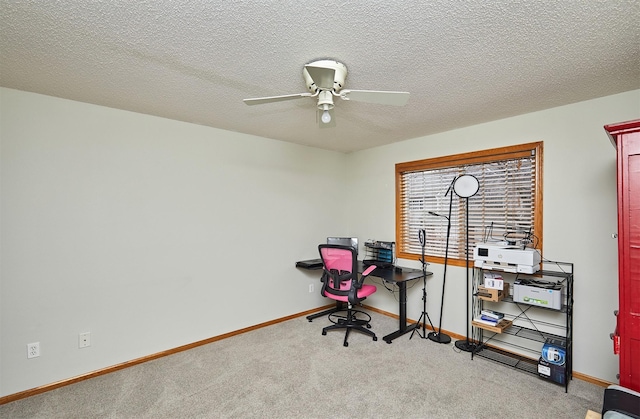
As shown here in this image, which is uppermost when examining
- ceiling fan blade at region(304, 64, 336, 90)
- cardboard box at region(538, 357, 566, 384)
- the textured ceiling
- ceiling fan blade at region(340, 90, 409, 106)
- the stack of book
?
the textured ceiling

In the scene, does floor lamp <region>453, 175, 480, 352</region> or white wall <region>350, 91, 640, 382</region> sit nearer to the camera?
white wall <region>350, 91, 640, 382</region>

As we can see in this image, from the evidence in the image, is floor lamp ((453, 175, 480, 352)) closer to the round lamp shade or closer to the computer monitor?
the round lamp shade

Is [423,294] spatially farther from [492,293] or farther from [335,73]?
[335,73]

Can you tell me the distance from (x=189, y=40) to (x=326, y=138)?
7.37ft

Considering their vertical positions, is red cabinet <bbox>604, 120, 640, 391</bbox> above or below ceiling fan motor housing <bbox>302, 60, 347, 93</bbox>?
below

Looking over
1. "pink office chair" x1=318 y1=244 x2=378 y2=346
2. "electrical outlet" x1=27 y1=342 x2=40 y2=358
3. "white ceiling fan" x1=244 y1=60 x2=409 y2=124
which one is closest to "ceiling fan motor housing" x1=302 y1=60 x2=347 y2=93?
"white ceiling fan" x1=244 y1=60 x2=409 y2=124

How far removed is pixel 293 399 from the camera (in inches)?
88.8

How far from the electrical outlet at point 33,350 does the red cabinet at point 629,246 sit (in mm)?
3980

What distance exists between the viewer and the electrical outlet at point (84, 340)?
2535mm

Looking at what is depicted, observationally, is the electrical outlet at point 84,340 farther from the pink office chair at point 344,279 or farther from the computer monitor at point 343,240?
the computer monitor at point 343,240

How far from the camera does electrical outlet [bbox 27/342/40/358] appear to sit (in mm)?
2328

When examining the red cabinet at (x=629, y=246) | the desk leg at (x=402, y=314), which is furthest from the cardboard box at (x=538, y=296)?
the desk leg at (x=402, y=314)

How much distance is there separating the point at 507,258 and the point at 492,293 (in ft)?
1.29

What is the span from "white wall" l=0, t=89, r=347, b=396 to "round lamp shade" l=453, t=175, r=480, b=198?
6.60 feet
